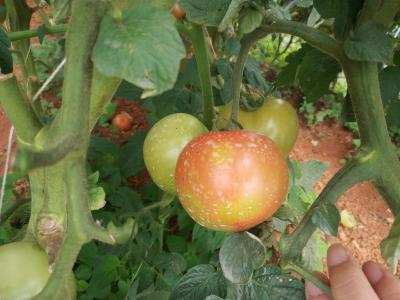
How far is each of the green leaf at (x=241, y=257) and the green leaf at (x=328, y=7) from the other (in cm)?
33

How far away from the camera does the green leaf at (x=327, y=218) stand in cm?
52

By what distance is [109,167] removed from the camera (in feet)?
5.46

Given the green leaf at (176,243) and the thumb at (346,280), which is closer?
the thumb at (346,280)

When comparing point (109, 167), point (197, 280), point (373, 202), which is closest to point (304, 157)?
point (373, 202)

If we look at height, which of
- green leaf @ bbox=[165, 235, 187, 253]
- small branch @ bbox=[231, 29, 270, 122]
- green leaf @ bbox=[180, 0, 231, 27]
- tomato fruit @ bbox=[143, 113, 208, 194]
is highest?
green leaf @ bbox=[180, 0, 231, 27]

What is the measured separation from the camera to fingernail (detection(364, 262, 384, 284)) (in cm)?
72

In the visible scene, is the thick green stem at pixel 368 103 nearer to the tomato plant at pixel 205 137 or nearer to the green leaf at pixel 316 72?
the tomato plant at pixel 205 137

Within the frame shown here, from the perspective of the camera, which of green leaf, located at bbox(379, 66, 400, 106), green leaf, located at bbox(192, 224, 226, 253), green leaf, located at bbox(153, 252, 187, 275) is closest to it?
green leaf, located at bbox(379, 66, 400, 106)

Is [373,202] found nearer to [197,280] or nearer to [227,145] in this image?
[197,280]

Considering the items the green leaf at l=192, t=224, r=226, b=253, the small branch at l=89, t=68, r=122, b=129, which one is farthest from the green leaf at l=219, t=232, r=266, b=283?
the green leaf at l=192, t=224, r=226, b=253

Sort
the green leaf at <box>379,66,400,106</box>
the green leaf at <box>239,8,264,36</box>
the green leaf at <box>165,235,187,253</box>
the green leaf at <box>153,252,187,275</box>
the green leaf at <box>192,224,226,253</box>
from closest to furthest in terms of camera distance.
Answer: the green leaf at <box>239,8,264,36</box> < the green leaf at <box>379,66,400,106</box> < the green leaf at <box>153,252,187,275</box> < the green leaf at <box>192,224,226,253</box> < the green leaf at <box>165,235,187,253</box>

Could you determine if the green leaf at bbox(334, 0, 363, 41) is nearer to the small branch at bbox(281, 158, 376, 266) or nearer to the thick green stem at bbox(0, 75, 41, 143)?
the small branch at bbox(281, 158, 376, 266)

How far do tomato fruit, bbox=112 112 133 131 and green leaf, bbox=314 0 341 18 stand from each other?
1700mm

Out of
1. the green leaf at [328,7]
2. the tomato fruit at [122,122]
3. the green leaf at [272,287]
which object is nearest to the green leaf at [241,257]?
the green leaf at [272,287]
